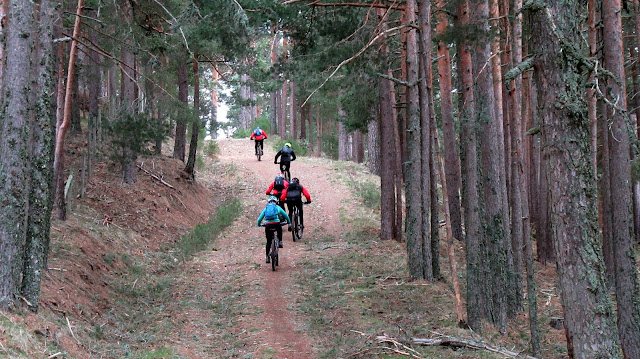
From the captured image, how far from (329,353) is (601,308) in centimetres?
418

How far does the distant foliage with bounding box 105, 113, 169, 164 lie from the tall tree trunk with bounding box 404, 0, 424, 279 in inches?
315

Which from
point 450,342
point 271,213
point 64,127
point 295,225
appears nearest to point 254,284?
point 271,213

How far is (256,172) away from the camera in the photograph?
98.3 feet

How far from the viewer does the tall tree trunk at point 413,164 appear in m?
11.9

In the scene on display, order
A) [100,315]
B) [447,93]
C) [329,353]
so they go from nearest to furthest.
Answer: [329,353] < [100,315] < [447,93]

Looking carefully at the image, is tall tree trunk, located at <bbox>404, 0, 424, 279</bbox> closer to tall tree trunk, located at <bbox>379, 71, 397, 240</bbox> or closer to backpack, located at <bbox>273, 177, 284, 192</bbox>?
tall tree trunk, located at <bbox>379, 71, 397, 240</bbox>

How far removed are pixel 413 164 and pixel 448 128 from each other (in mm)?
2474

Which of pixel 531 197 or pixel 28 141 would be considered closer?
pixel 28 141

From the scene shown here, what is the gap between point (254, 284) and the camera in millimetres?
13359

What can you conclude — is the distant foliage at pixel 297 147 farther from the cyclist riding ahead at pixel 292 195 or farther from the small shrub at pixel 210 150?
the cyclist riding ahead at pixel 292 195

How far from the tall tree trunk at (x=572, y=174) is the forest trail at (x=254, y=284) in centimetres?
421

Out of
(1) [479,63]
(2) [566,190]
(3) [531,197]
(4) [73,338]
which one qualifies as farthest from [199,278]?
(3) [531,197]

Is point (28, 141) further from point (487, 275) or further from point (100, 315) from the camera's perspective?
point (487, 275)

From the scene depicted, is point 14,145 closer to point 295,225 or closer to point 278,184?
point 278,184
